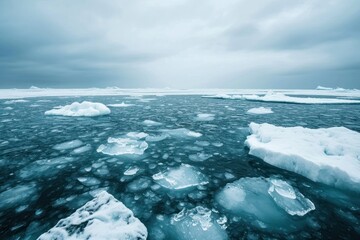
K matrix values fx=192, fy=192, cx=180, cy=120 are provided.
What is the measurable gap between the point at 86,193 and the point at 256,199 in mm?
1834

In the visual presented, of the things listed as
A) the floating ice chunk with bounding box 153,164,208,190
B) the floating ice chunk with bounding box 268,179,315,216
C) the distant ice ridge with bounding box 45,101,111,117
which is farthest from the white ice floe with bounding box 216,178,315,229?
the distant ice ridge with bounding box 45,101,111,117

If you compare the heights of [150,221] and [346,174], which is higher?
[346,174]

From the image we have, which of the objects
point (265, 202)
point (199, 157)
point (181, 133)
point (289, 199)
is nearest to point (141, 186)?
point (199, 157)

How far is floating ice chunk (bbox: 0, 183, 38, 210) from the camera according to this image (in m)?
1.92

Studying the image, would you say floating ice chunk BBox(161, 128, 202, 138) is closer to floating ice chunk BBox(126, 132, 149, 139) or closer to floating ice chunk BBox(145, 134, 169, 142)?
floating ice chunk BBox(145, 134, 169, 142)

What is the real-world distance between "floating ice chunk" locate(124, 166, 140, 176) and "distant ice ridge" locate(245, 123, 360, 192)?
194 centimetres

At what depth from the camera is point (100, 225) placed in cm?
149

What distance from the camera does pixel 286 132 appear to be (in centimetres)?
380

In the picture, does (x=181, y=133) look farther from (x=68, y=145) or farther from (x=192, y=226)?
(x=192, y=226)

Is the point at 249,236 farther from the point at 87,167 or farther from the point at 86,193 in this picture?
the point at 87,167

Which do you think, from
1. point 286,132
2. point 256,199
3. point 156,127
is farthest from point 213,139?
point 256,199

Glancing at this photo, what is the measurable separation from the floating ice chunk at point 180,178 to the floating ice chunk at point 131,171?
31 centimetres

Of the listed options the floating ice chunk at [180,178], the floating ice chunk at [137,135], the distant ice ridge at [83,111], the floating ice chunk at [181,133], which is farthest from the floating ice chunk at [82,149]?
the distant ice ridge at [83,111]

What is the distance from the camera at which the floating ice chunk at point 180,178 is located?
2311 mm
